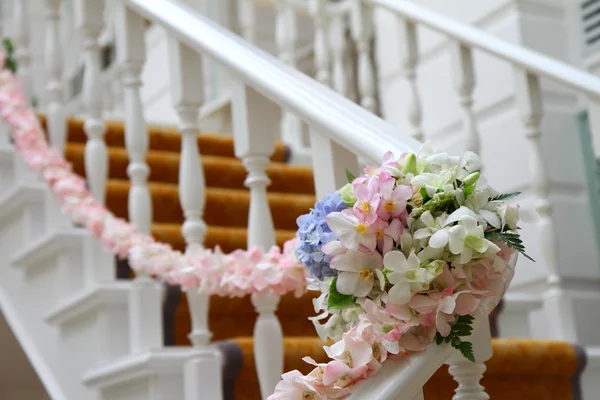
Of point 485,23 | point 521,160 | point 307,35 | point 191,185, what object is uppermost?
point 307,35

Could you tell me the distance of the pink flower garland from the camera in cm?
143

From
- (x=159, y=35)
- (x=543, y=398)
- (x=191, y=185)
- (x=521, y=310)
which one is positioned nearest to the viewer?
(x=191, y=185)

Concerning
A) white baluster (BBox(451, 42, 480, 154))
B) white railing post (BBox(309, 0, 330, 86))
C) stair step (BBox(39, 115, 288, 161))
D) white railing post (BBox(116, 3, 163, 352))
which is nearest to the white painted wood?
white railing post (BBox(116, 3, 163, 352))

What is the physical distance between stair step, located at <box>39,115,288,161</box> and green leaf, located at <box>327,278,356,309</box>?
6.24 ft

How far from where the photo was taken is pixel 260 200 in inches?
59.1

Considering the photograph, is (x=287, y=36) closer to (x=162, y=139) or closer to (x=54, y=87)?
(x=162, y=139)

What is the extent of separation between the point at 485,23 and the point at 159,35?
261 cm

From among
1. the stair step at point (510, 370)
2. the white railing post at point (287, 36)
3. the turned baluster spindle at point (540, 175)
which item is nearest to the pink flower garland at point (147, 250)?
the stair step at point (510, 370)

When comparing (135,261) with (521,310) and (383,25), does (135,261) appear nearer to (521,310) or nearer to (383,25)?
(521,310)

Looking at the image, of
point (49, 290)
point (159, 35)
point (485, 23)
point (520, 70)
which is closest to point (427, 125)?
point (485, 23)

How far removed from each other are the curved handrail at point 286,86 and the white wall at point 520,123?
1.57 metres

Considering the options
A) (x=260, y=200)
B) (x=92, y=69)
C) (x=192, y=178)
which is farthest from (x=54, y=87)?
(x=260, y=200)

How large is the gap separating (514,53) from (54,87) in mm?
1181

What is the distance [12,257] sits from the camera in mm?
2154
